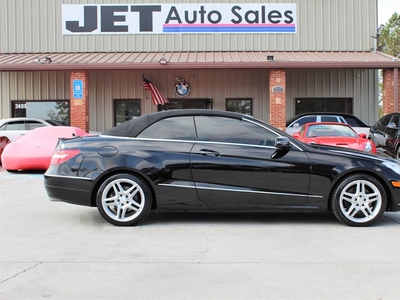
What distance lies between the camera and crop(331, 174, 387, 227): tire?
5721 mm

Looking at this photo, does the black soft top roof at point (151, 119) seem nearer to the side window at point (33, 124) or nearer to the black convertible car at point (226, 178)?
the black convertible car at point (226, 178)

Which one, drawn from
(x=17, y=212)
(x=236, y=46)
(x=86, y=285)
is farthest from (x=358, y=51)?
(x=86, y=285)

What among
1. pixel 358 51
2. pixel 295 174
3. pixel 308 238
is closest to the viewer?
pixel 308 238

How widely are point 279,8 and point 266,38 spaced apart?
1338 mm

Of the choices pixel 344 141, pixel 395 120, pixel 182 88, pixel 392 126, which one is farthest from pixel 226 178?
pixel 182 88

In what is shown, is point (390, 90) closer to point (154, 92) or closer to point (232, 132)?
point (154, 92)

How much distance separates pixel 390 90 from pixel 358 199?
39.4ft

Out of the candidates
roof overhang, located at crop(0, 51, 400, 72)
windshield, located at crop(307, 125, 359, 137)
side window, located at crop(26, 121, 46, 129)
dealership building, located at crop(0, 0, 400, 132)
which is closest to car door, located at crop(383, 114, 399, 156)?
windshield, located at crop(307, 125, 359, 137)

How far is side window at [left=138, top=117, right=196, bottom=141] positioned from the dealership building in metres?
11.8

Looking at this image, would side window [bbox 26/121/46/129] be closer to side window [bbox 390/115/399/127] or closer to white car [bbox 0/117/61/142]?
white car [bbox 0/117/61/142]

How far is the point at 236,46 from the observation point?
18.1 meters

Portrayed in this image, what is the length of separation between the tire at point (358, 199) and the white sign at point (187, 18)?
13.4 metres

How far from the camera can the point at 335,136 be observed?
36.8 feet

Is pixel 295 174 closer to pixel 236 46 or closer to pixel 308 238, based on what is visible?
pixel 308 238
